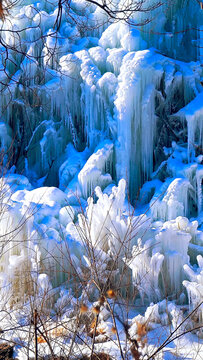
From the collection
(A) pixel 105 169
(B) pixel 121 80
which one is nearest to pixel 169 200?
(A) pixel 105 169

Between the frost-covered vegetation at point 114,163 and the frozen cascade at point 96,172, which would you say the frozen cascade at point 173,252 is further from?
the frozen cascade at point 96,172

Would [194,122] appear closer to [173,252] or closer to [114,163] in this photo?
[114,163]

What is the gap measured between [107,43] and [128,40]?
2.24ft

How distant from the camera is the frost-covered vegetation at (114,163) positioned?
22.0 feet

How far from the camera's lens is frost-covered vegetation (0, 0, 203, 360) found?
22.0ft

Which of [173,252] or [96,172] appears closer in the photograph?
[173,252]

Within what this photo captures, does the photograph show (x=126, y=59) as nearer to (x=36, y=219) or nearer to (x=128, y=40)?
(x=128, y=40)

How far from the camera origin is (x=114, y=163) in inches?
357

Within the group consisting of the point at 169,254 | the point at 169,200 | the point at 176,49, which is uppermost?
the point at 176,49

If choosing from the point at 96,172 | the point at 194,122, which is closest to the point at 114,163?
the point at 96,172

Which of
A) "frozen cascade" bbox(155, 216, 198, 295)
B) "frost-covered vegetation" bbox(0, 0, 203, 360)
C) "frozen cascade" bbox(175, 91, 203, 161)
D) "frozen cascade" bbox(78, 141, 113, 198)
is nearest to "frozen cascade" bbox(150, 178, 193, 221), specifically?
"frost-covered vegetation" bbox(0, 0, 203, 360)

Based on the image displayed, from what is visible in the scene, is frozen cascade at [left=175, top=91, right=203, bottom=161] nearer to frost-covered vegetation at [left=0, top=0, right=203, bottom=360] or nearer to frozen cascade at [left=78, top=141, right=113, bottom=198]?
frost-covered vegetation at [left=0, top=0, right=203, bottom=360]

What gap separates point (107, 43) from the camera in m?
10.1

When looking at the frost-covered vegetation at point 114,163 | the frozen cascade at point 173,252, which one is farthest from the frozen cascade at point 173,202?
the frozen cascade at point 173,252
